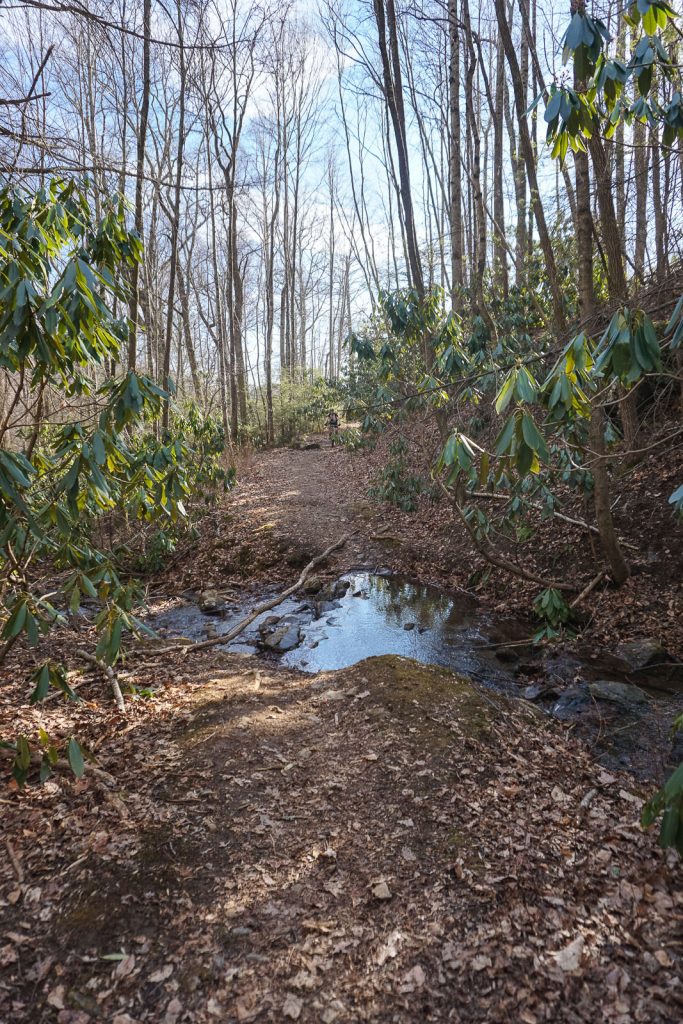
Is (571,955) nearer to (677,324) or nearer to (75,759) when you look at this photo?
(75,759)

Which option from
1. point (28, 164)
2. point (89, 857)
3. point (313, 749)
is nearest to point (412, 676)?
point (313, 749)

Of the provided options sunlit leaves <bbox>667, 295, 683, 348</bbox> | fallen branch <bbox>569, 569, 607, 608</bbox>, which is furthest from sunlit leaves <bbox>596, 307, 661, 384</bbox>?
fallen branch <bbox>569, 569, 607, 608</bbox>

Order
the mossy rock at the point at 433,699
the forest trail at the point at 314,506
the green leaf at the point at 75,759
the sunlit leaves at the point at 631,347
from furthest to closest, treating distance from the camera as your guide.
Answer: the forest trail at the point at 314,506 → the mossy rock at the point at 433,699 → the green leaf at the point at 75,759 → the sunlit leaves at the point at 631,347

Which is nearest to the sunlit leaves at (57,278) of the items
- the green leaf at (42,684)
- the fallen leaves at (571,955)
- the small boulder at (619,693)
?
the green leaf at (42,684)

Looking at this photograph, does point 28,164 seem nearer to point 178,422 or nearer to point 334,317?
point 178,422

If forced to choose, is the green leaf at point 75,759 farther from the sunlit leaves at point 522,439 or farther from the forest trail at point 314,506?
the forest trail at point 314,506

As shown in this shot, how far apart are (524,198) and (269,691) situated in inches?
471

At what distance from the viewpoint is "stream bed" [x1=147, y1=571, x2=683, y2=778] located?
13.2 ft

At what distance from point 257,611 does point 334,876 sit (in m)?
4.24

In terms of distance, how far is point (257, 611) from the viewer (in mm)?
6598

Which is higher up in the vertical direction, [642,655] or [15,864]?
[15,864]

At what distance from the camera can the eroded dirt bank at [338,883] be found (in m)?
1.96

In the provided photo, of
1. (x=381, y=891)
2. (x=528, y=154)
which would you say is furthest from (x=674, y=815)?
(x=528, y=154)

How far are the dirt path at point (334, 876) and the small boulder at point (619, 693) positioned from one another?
0.73 metres
